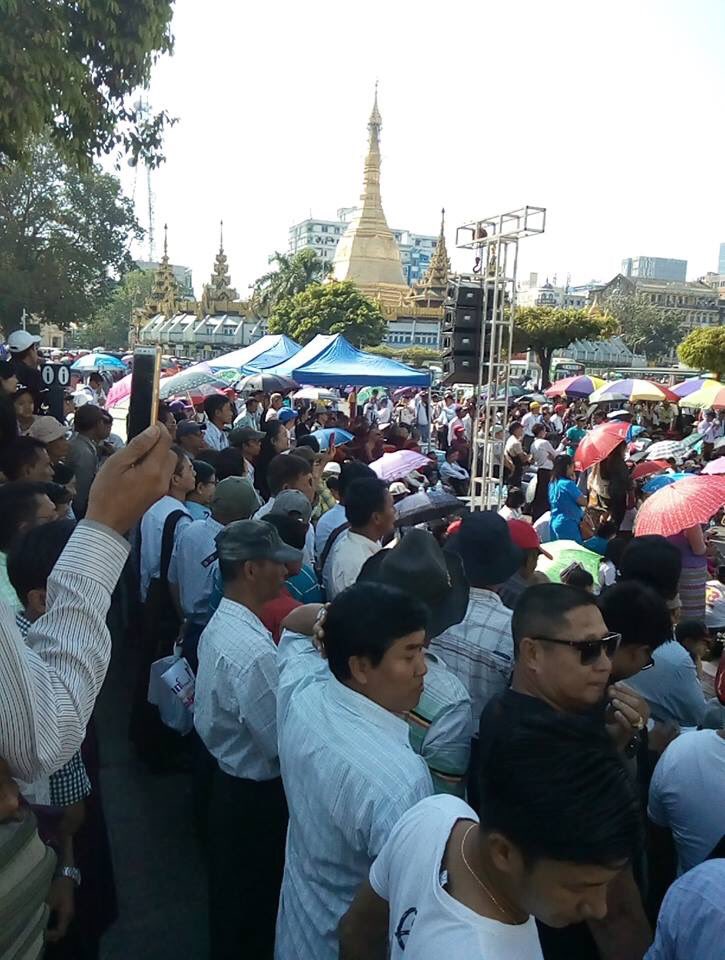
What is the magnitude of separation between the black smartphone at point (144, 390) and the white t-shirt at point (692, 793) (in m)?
1.61

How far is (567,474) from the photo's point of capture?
667 cm

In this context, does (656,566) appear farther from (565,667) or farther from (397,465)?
(397,465)

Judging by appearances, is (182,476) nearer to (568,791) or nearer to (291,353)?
(568,791)

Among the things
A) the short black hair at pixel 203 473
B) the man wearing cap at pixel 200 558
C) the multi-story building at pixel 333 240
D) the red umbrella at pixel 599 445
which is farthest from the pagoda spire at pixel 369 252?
the multi-story building at pixel 333 240

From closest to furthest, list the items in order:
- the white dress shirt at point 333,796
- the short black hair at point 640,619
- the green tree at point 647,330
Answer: the white dress shirt at point 333,796 < the short black hair at point 640,619 < the green tree at point 647,330

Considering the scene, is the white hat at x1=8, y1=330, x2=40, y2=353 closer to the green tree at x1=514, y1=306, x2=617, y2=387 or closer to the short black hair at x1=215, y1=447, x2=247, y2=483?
the short black hair at x1=215, y1=447, x2=247, y2=483

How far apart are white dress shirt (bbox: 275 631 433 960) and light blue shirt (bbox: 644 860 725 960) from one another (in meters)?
0.50

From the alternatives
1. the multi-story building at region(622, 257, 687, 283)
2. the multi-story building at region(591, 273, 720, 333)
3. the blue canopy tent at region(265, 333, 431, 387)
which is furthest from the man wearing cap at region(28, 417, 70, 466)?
the multi-story building at region(622, 257, 687, 283)

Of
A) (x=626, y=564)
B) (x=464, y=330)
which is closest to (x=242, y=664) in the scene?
(x=626, y=564)

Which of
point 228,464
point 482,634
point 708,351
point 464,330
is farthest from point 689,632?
point 708,351

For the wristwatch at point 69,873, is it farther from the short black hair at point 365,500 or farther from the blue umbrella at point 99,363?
the blue umbrella at point 99,363

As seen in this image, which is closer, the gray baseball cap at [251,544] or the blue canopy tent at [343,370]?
the gray baseball cap at [251,544]

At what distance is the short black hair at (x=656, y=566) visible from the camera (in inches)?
132

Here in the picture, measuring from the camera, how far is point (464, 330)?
28.8 ft
